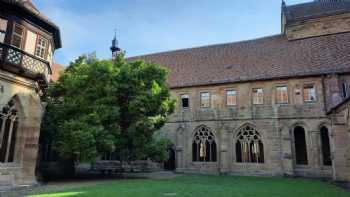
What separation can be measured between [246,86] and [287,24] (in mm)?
8331

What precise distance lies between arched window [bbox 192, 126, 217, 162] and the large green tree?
6.25 m

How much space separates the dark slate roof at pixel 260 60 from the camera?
19.7 m

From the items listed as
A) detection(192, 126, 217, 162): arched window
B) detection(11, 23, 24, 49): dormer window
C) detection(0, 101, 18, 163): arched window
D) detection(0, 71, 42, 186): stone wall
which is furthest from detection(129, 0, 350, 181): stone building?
detection(11, 23, 24, 49): dormer window

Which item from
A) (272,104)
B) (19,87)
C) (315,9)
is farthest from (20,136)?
(315,9)

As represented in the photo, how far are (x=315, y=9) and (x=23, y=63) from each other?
25.8m

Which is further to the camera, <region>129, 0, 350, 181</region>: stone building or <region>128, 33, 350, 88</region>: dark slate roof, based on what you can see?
<region>128, 33, 350, 88</region>: dark slate roof

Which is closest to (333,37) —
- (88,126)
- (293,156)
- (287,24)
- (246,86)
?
(287,24)

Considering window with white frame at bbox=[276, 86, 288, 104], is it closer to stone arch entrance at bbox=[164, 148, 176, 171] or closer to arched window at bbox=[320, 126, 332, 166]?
arched window at bbox=[320, 126, 332, 166]

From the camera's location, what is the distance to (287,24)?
24.1 meters

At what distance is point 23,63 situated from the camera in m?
12.2

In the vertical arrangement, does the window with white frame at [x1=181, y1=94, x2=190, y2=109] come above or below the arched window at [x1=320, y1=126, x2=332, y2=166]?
above

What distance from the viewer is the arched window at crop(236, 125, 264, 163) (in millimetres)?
19586

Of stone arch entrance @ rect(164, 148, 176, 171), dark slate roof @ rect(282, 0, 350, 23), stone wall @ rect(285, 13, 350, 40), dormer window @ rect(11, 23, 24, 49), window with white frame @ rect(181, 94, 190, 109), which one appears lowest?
stone arch entrance @ rect(164, 148, 176, 171)

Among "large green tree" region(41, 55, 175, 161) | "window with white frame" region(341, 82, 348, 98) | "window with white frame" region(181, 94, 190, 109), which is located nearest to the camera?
"large green tree" region(41, 55, 175, 161)
